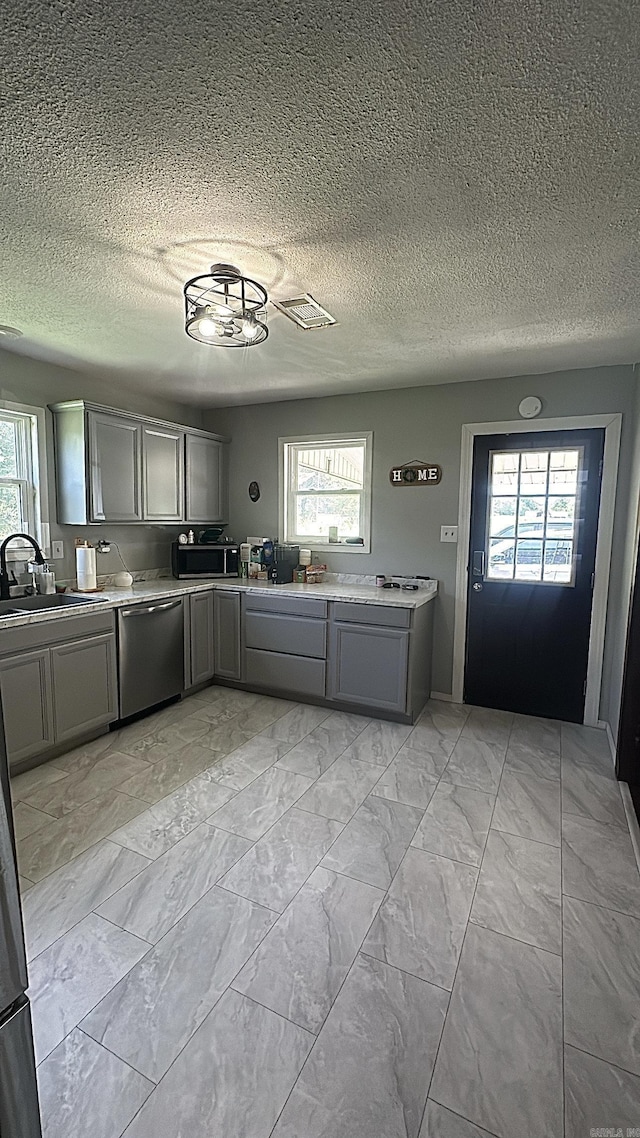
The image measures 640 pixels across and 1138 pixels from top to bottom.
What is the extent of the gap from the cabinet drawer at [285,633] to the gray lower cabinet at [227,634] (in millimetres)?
119

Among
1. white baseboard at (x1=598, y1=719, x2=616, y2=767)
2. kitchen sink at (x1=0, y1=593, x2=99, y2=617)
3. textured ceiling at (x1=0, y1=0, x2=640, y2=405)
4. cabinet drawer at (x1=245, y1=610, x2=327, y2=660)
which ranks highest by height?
textured ceiling at (x1=0, y1=0, x2=640, y2=405)

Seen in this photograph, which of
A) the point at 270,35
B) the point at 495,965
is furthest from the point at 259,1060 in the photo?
the point at 270,35

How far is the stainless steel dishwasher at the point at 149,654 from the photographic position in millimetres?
3285

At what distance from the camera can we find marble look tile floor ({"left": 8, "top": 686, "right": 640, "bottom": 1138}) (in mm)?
1257

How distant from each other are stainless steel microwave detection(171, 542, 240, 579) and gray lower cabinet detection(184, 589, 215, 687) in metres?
0.37

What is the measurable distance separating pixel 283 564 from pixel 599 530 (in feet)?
7.70

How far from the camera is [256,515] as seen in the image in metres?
4.66

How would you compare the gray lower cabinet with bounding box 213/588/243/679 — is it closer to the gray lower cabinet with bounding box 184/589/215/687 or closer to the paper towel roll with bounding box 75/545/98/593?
the gray lower cabinet with bounding box 184/589/215/687

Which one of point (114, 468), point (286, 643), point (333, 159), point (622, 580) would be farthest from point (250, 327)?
point (622, 580)

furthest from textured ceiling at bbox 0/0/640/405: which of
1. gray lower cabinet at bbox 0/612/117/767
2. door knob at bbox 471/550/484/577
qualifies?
gray lower cabinet at bbox 0/612/117/767

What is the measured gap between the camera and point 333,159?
1406 mm

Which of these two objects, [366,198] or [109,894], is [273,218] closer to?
[366,198]

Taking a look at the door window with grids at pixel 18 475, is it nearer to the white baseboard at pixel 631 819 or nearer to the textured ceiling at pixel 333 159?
the textured ceiling at pixel 333 159

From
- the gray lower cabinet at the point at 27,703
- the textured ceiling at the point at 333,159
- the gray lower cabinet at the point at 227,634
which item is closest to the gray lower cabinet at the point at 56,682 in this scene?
the gray lower cabinet at the point at 27,703
